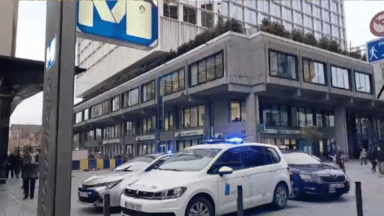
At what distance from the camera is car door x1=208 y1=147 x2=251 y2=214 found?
22.8 ft

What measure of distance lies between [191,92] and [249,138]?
6.67 metres

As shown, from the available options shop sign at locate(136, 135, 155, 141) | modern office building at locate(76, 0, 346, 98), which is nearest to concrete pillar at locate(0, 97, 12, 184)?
modern office building at locate(76, 0, 346, 98)

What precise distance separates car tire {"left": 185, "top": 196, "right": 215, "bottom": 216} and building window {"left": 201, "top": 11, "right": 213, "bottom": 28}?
48.7 m

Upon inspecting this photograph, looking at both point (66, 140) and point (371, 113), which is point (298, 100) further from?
point (66, 140)

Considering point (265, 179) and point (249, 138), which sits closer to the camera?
point (265, 179)

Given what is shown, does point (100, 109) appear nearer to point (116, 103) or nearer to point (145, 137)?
point (116, 103)

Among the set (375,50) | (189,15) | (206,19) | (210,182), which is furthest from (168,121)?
(375,50)

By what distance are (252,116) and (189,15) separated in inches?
1119

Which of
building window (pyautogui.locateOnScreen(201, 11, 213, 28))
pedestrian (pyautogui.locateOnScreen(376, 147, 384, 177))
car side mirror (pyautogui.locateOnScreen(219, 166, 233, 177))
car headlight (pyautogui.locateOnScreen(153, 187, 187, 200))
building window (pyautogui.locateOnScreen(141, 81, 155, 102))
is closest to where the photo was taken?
car headlight (pyautogui.locateOnScreen(153, 187, 187, 200))

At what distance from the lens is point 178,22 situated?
4950 centimetres

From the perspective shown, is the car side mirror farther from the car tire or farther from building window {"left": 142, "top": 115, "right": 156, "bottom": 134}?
building window {"left": 142, "top": 115, "right": 156, "bottom": 134}

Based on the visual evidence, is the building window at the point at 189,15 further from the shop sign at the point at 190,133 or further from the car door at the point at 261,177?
the car door at the point at 261,177

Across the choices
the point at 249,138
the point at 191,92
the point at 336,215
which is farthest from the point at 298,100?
the point at 336,215

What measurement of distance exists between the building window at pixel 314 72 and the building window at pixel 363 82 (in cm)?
636
